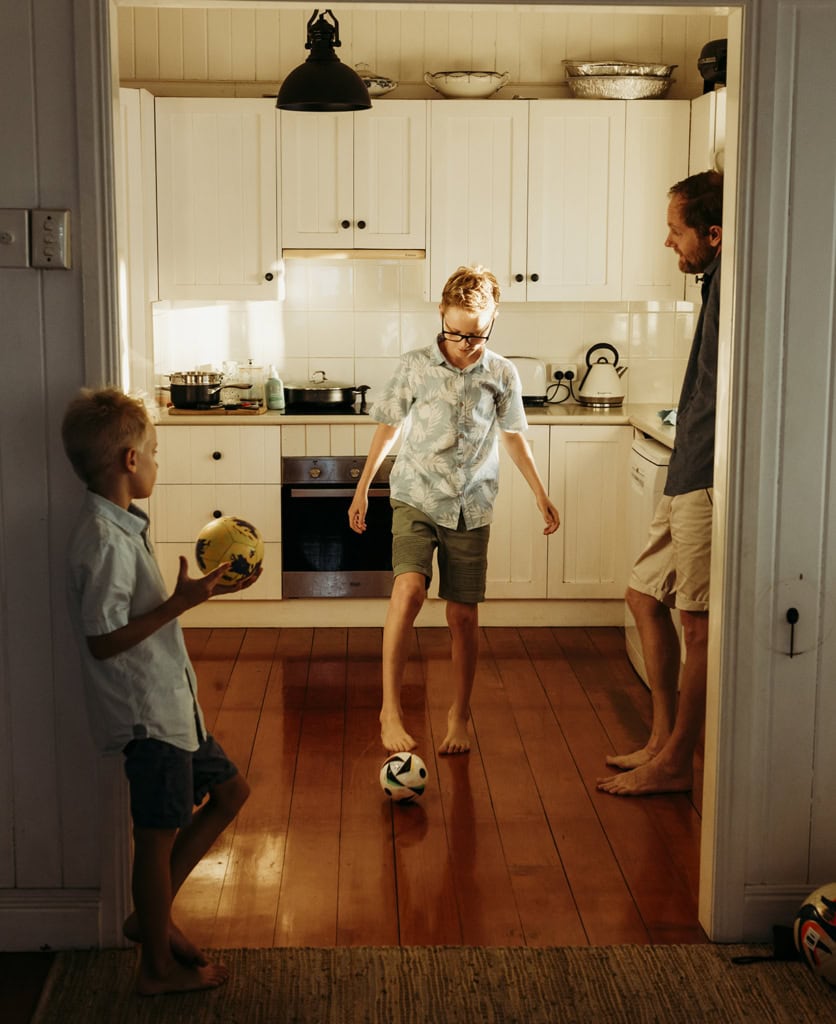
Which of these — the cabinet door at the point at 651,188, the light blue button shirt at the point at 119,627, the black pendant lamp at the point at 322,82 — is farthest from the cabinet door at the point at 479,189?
the light blue button shirt at the point at 119,627

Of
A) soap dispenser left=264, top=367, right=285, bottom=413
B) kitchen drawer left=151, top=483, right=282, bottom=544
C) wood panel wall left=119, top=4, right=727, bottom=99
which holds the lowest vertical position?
kitchen drawer left=151, top=483, right=282, bottom=544

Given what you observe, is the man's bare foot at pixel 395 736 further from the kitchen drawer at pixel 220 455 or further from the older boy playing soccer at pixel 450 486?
the kitchen drawer at pixel 220 455

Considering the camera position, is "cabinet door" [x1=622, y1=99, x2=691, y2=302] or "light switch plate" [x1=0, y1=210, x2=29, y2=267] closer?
"light switch plate" [x1=0, y1=210, x2=29, y2=267]

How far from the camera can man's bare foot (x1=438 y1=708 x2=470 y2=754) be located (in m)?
4.20

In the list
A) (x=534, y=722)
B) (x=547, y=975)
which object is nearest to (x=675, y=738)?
(x=534, y=722)

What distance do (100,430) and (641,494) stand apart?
2871 millimetres

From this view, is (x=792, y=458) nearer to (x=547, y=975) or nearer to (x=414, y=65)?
(x=547, y=975)

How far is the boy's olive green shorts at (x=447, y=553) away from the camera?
13.5 ft

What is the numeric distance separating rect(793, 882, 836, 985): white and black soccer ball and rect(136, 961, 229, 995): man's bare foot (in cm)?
123

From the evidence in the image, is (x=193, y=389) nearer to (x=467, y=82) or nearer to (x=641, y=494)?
(x=467, y=82)

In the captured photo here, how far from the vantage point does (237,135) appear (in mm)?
5559

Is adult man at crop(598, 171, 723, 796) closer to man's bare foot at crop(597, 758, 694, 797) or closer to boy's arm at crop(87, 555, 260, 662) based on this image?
man's bare foot at crop(597, 758, 694, 797)

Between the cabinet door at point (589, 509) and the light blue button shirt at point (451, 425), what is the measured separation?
1413 mm

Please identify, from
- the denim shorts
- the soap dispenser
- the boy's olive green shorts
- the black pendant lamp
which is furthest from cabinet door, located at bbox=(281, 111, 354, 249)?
the denim shorts
